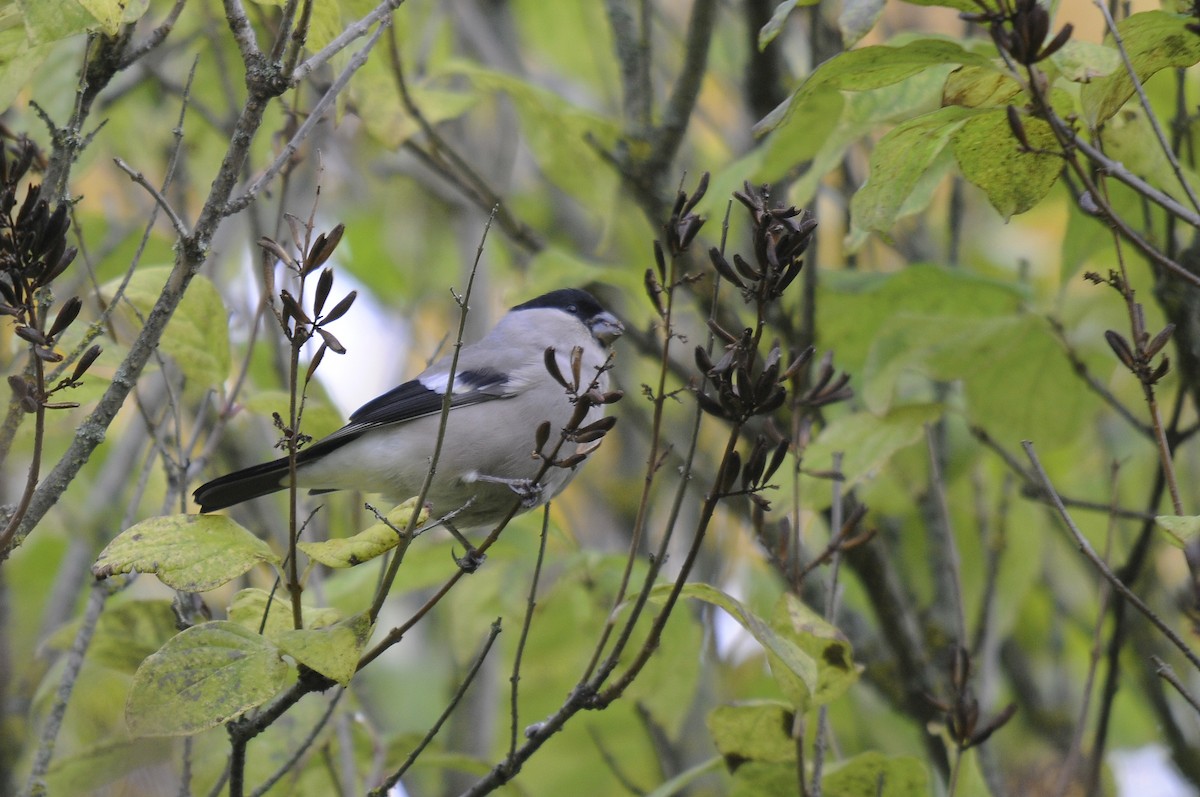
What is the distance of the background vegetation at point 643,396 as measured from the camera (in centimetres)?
162

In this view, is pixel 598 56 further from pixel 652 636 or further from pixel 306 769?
pixel 652 636

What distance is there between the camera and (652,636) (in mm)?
1675

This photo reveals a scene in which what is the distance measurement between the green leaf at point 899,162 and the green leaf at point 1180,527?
616 millimetres

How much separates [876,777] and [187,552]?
1.26 metres

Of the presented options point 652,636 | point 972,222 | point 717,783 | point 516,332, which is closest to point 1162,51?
point 652,636

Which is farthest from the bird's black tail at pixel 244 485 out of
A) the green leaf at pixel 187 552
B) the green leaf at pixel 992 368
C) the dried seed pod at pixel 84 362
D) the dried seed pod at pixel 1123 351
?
the dried seed pod at pixel 1123 351

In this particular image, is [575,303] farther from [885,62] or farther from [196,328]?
[885,62]

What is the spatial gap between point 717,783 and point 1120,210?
2084 millimetres

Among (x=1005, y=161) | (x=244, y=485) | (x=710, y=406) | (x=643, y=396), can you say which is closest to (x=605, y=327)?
(x=643, y=396)

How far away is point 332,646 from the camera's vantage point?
1.55 metres

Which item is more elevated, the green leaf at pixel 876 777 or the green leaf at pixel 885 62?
the green leaf at pixel 885 62

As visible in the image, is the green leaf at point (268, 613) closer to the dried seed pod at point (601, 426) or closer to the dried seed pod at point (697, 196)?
the dried seed pod at point (601, 426)

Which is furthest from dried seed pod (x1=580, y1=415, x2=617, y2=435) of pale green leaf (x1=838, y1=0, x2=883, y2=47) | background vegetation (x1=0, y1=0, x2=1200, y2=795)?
pale green leaf (x1=838, y1=0, x2=883, y2=47)

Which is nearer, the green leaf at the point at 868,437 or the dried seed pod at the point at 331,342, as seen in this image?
the dried seed pod at the point at 331,342
